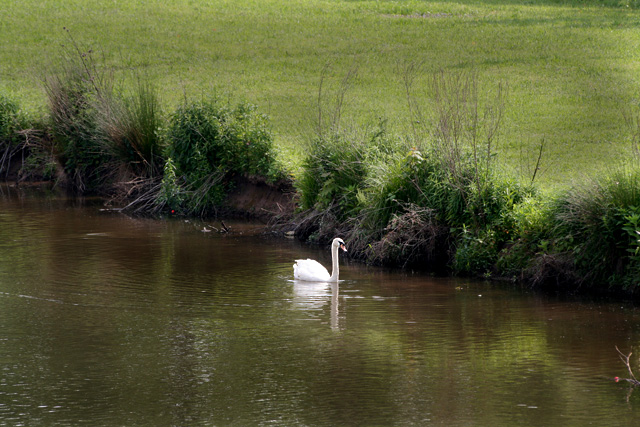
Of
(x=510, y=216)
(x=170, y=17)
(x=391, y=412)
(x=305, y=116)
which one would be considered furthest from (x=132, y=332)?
(x=170, y=17)

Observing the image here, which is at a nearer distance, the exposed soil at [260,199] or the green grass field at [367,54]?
the exposed soil at [260,199]

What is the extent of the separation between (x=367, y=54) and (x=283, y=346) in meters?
27.6

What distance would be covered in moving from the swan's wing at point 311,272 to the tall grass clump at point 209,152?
20.9ft

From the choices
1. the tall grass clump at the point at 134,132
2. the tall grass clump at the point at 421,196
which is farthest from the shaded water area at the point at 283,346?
the tall grass clump at the point at 134,132

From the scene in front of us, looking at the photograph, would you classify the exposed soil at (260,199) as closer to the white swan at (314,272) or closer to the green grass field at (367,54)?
the green grass field at (367,54)

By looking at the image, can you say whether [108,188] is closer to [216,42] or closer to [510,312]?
[510,312]

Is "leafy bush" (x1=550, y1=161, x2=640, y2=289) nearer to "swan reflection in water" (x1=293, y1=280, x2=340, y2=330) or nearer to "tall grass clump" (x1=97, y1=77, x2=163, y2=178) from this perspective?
"swan reflection in water" (x1=293, y1=280, x2=340, y2=330)

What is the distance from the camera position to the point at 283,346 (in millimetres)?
12555

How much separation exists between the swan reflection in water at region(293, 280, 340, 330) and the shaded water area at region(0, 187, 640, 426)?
0.16 ft

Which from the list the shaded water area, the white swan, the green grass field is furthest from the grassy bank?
the white swan

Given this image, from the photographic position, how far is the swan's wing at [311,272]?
53.1 ft

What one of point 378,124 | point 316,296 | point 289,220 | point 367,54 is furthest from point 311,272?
point 367,54

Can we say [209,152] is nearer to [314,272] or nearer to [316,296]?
[314,272]

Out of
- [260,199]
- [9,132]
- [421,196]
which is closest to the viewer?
[421,196]
